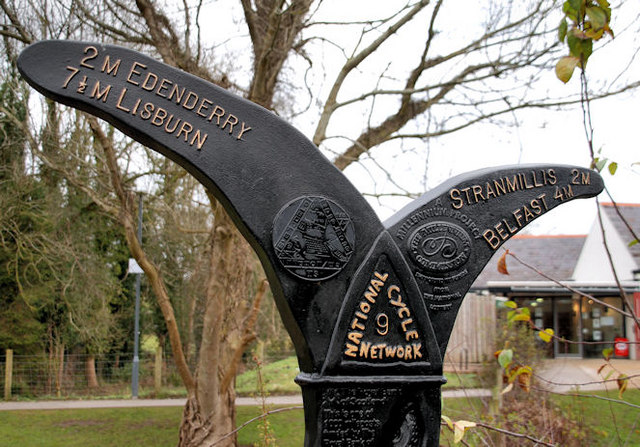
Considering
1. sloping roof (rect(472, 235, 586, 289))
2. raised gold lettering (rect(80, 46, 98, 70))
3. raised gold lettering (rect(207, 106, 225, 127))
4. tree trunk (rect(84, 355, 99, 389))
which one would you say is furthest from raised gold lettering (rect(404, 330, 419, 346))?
sloping roof (rect(472, 235, 586, 289))

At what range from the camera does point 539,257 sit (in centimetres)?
2067

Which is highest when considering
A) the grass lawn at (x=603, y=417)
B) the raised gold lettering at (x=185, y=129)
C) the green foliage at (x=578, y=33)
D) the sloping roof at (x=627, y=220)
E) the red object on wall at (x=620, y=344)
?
the sloping roof at (x=627, y=220)

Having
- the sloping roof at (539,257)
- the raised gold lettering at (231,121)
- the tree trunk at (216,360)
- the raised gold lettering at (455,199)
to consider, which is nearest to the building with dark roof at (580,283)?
the sloping roof at (539,257)

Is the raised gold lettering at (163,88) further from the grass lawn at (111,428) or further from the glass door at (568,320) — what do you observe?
the glass door at (568,320)

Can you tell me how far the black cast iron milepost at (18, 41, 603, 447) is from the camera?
7.77ft

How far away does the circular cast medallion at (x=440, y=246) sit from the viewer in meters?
2.74

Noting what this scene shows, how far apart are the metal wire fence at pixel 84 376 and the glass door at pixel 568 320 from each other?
12.4 m

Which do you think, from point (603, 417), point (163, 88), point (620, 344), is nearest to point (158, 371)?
point (603, 417)

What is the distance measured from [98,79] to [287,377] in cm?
1306

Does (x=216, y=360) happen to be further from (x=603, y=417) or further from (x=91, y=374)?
(x=91, y=374)

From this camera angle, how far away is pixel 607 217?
1980 centimetres

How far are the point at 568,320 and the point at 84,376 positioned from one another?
15135 mm

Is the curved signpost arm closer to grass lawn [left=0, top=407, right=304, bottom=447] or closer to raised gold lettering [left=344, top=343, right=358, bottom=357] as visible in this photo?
raised gold lettering [left=344, top=343, right=358, bottom=357]

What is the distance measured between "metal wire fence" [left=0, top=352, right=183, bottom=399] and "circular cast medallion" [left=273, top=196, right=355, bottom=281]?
12.7 meters
